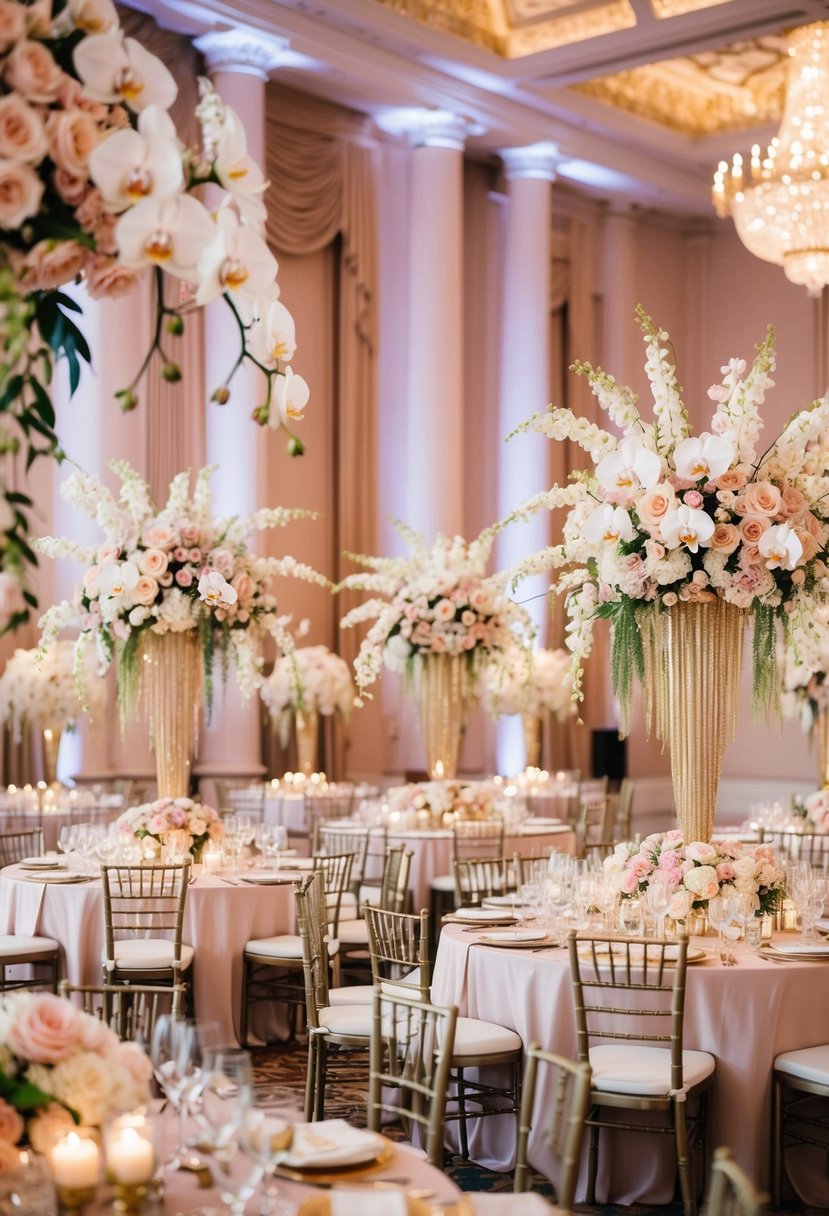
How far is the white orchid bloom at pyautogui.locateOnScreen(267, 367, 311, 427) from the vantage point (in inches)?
118

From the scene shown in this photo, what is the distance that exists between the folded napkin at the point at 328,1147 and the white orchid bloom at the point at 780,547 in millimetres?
2828

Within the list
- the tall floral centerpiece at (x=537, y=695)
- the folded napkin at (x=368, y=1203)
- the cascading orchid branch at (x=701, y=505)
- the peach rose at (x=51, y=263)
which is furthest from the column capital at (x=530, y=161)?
the folded napkin at (x=368, y=1203)

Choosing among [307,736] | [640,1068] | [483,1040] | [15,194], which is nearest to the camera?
[15,194]

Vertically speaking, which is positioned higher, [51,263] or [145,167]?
[145,167]

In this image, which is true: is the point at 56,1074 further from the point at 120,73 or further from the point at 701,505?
the point at 701,505

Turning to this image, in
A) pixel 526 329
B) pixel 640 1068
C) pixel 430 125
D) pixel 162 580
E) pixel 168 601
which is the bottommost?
pixel 640 1068

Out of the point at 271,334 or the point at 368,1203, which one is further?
the point at 271,334

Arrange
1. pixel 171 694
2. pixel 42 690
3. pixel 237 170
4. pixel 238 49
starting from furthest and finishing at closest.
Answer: pixel 238 49, pixel 42 690, pixel 171 694, pixel 237 170

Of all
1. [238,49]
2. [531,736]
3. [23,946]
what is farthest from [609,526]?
[238,49]

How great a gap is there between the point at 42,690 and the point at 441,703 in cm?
266

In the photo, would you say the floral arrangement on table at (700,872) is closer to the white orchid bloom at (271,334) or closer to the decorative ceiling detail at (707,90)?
the white orchid bloom at (271,334)

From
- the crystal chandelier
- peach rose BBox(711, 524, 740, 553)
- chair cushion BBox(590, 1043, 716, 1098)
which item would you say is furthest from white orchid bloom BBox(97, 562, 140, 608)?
the crystal chandelier

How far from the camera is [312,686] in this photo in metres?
11.8

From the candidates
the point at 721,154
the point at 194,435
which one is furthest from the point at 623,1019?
the point at 721,154
